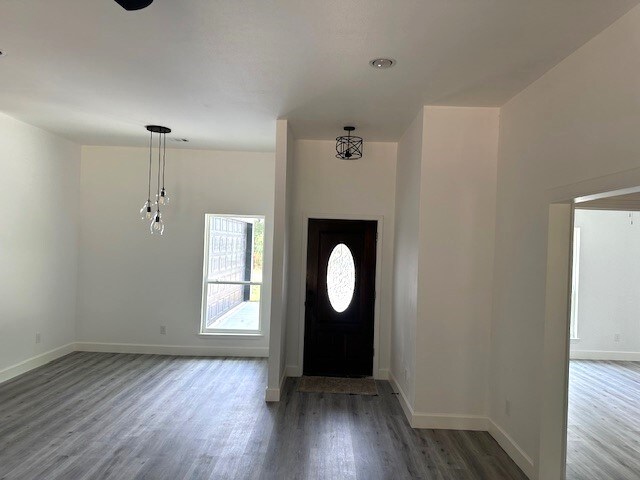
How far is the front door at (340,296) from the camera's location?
5.08m

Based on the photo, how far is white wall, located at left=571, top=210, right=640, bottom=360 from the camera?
19.9 feet

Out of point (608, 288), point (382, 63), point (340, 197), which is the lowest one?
point (608, 288)

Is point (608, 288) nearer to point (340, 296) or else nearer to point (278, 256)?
point (340, 296)

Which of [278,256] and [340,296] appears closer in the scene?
[278,256]

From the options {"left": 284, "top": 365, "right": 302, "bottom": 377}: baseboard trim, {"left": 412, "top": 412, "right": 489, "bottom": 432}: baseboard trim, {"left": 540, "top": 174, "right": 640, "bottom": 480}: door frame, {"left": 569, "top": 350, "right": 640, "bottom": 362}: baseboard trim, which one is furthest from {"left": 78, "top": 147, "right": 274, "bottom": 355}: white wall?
{"left": 569, "top": 350, "right": 640, "bottom": 362}: baseboard trim

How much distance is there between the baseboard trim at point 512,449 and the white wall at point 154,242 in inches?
125

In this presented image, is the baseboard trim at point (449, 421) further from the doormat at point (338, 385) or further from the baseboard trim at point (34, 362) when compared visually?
the baseboard trim at point (34, 362)

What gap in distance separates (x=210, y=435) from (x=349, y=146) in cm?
315

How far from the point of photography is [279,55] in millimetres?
2701

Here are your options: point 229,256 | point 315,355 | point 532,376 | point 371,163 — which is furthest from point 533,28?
point 229,256

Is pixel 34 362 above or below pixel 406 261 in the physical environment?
below

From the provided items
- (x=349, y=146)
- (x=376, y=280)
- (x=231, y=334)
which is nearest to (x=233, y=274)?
(x=231, y=334)

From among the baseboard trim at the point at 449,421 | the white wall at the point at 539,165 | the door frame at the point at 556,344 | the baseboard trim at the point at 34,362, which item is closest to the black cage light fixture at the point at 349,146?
the white wall at the point at 539,165

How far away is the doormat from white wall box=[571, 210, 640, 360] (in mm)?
3509
